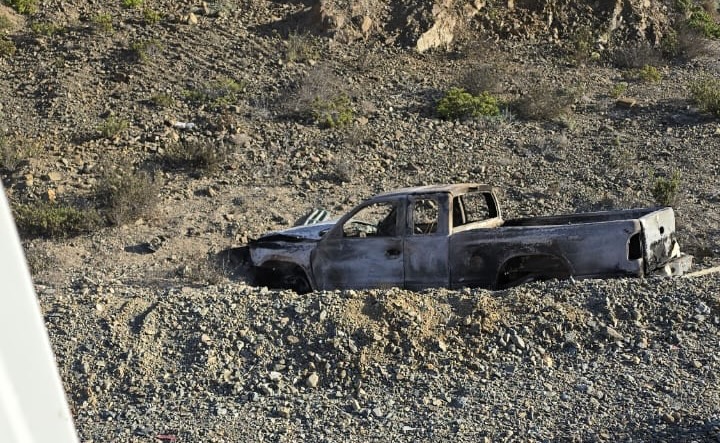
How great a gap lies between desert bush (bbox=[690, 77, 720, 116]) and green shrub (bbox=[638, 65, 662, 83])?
1.03m

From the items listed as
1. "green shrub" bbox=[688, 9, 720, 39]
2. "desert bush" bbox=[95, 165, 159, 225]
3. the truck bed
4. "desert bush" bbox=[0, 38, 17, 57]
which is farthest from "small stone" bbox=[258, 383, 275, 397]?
"green shrub" bbox=[688, 9, 720, 39]

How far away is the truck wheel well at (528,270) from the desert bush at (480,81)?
953 centimetres

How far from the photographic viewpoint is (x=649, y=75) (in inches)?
763

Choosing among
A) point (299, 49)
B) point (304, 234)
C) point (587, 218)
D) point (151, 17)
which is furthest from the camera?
point (151, 17)

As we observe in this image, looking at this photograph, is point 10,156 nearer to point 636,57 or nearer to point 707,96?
point 707,96

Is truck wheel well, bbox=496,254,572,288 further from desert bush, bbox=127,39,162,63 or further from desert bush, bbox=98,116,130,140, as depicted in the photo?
desert bush, bbox=127,39,162,63

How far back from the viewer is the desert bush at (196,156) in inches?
610

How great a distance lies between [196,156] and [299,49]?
5018mm

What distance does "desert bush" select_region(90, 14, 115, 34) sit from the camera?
19781 mm

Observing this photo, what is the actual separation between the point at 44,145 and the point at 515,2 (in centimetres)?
1179

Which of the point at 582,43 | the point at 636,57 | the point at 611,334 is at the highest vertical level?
the point at 582,43

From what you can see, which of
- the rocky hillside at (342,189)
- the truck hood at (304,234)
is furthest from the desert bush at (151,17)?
the truck hood at (304,234)

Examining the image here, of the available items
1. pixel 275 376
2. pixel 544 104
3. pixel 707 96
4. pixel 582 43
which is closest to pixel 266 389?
pixel 275 376

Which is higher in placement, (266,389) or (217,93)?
(217,93)
